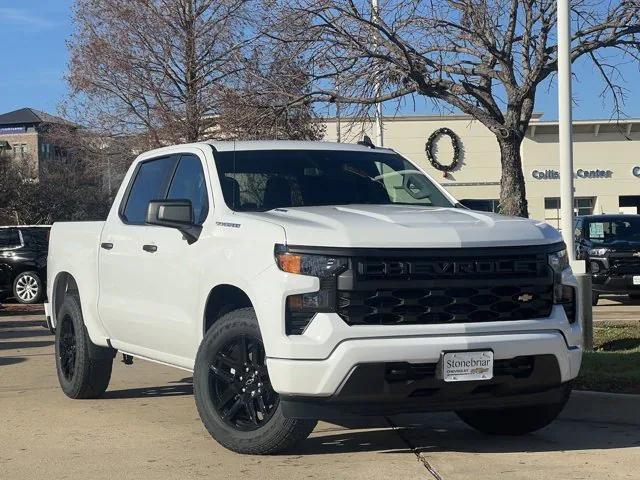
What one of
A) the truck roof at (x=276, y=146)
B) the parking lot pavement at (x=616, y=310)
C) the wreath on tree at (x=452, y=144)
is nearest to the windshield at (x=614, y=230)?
the parking lot pavement at (x=616, y=310)

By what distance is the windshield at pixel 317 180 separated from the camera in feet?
22.1

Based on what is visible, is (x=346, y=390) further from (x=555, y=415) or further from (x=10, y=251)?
(x=10, y=251)

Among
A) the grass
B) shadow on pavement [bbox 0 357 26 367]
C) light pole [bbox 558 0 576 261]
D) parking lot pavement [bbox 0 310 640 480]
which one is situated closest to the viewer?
parking lot pavement [bbox 0 310 640 480]

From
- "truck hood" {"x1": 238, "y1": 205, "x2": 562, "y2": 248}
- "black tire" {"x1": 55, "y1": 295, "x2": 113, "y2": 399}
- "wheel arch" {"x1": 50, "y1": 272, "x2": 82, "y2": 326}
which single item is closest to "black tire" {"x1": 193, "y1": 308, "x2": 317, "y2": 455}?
"truck hood" {"x1": 238, "y1": 205, "x2": 562, "y2": 248}

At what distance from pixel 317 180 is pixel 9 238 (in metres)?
15.5

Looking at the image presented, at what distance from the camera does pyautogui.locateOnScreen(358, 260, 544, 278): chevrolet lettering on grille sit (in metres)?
5.44

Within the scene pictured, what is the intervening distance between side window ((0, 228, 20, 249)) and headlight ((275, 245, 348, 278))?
54.1 feet

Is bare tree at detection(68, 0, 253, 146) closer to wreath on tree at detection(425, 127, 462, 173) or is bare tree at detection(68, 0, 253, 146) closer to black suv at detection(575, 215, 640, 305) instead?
black suv at detection(575, 215, 640, 305)

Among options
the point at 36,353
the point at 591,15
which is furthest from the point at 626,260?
the point at 36,353

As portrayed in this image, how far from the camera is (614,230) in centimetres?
1814

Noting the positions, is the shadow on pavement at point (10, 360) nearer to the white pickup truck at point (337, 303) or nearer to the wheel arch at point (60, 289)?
the wheel arch at point (60, 289)

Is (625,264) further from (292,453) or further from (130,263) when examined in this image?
(292,453)

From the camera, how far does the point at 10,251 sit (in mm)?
20641

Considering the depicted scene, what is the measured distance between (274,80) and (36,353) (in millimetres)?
4584
